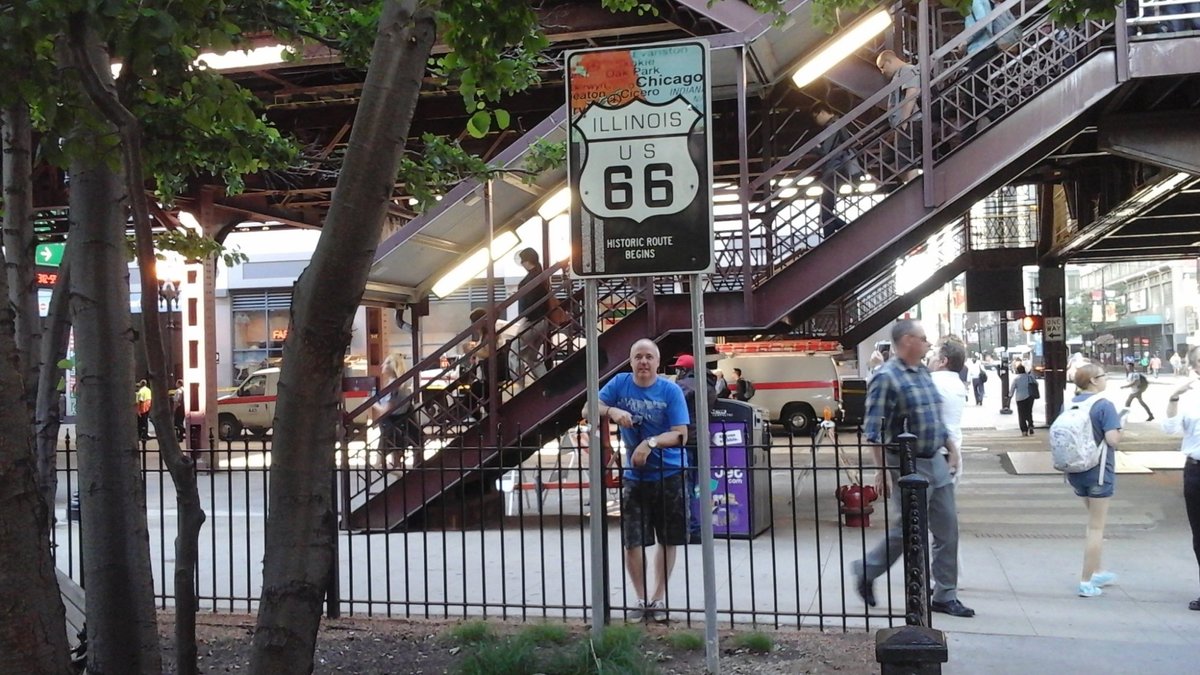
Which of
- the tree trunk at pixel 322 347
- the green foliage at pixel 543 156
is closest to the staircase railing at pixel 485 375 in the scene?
the green foliage at pixel 543 156

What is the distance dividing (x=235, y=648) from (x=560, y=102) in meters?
10.2

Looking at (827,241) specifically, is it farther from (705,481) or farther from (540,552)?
(705,481)

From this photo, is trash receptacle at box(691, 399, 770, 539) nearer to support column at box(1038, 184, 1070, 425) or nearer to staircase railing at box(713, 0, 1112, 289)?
staircase railing at box(713, 0, 1112, 289)

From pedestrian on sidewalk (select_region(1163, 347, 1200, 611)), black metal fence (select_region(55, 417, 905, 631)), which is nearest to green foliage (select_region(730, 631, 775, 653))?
black metal fence (select_region(55, 417, 905, 631))

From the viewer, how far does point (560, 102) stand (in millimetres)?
14570

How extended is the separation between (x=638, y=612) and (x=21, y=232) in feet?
13.7

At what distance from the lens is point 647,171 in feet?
16.4

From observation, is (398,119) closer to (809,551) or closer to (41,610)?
(41,610)

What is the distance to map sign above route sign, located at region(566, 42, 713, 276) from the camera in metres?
4.94

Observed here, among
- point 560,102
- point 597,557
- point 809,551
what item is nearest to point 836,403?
point 560,102

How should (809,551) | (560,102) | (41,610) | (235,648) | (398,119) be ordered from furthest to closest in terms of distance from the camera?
(560,102) → (809,551) → (235,648) → (398,119) → (41,610)

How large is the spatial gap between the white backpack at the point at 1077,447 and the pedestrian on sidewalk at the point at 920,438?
0.84 metres

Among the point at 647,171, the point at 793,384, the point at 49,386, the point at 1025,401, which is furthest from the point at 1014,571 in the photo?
the point at 793,384

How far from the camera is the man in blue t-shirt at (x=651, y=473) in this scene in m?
6.41
